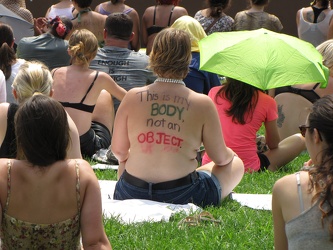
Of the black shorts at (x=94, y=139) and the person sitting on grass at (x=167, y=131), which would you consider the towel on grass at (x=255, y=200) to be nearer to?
the person sitting on grass at (x=167, y=131)

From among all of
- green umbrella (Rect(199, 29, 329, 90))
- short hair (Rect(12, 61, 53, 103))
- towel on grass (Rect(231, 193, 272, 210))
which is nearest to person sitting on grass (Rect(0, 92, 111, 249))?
short hair (Rect(12, 61, 53, 103))

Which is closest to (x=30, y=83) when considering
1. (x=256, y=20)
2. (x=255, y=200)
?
(x=255, y=200)

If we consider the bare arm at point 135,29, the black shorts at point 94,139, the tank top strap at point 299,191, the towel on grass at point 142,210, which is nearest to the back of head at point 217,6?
the bare arm at point 135,29

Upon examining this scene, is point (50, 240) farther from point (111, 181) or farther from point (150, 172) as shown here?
point (111, 181)

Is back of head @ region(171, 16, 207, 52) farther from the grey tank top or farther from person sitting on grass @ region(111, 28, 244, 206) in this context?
the grey tank top

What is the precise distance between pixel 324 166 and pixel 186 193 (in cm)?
259

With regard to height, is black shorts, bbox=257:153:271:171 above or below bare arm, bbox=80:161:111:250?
below

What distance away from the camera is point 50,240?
12.4 feet

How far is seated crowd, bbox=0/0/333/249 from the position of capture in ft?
12.0

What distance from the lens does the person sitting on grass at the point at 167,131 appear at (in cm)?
589

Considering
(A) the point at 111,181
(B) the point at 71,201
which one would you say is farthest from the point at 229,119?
(B) the point at 71,201

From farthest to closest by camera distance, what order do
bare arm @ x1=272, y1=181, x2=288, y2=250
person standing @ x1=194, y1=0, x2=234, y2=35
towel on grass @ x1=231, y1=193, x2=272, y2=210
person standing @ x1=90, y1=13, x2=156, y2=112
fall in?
person standing @ x1=194, y1=0, x2=234, y2=35, person standing @ x1=90, y1=13, x2=156, y2=112, towel on grass @ x1=231, y1=193, x2=272, y2=210, bare arm @ x1=272, y1=181, x2=288, y2=250

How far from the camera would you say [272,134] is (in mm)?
7773

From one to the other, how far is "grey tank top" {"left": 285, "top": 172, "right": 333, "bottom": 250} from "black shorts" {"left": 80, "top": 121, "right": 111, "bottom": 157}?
194 inches
